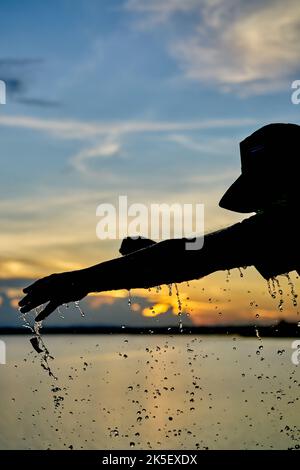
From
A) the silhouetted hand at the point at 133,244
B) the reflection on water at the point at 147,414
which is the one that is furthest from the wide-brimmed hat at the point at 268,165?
the reflection on water at the point at 147,414

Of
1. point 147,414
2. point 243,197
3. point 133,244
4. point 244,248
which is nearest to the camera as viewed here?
point 244,248

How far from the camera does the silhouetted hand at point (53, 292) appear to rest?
3762 mm

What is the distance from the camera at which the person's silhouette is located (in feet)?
11.3

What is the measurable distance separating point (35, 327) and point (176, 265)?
170 cm

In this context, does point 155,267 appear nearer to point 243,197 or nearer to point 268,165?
→ point 243,197

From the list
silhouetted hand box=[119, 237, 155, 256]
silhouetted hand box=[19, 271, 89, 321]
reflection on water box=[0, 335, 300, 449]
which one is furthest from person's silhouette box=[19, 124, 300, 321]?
reflection on water box=[0, 335, 300, 449]

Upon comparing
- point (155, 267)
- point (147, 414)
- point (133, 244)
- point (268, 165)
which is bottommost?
point (147, 414)

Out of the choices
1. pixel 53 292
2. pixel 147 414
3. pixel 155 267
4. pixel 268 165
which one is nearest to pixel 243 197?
pixel 268 165

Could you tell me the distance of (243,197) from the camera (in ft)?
13.0

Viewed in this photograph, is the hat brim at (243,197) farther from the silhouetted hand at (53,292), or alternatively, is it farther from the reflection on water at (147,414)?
the reflection on water at (147,414)

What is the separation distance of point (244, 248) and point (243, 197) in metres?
0.59

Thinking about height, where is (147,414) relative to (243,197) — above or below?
below

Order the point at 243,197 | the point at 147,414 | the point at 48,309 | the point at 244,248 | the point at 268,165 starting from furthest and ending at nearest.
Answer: the point at 147,414, the point at 243,197, the point at 48,309, the point at 268,165, the point at 244,248
